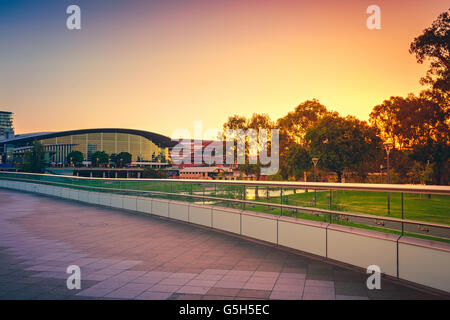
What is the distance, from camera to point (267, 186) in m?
9.06

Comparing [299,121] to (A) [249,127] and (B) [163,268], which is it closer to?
(A) [249,127]

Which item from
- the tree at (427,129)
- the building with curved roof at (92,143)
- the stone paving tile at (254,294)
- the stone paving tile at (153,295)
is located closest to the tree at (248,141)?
the tree at (427,129)

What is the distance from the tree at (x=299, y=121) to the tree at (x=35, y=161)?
149 ft

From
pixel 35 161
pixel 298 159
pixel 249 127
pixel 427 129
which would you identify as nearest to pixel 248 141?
pixel 249 127

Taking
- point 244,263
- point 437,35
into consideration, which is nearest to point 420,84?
point 437,35

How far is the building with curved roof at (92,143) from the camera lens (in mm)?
124919

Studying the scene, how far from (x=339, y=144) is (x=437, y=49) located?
15757 mm

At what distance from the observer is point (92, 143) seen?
131 metres

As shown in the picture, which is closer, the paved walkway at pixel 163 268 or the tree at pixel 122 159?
the paved walkway at pixel 163 268

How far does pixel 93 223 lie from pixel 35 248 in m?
4.06

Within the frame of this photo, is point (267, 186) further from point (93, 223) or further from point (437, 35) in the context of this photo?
point (437, 35)

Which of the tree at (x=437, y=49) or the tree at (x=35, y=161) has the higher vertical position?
the tree at (x=437, y=49)

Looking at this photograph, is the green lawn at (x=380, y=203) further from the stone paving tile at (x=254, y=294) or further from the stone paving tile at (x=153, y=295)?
the stone paving tile at (x=153, y=295)
